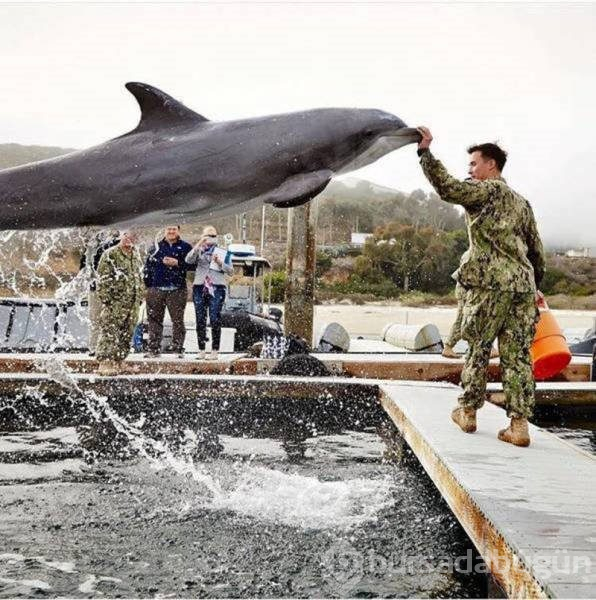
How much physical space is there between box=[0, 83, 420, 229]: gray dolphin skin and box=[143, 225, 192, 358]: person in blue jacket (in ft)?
20.9

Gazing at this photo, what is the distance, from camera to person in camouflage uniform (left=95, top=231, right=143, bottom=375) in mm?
9602

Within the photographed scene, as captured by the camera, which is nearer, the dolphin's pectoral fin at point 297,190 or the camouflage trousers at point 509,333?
the dolphin's pectoral fin at point 297,190

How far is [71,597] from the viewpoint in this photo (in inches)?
153

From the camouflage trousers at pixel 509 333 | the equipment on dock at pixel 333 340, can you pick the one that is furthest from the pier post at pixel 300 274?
the camouflage trousers at pixel 509 333

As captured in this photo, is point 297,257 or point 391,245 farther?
point 391,245

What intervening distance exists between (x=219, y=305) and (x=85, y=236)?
6.75 meters

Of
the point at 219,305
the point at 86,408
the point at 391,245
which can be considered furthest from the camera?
the point at 391,245

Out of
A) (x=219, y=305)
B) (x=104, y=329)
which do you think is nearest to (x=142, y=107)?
(x=104, y=329)

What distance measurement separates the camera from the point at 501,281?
17.6 ft

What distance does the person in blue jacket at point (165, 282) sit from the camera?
10742 mm

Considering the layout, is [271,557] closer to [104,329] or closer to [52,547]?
[52,547]

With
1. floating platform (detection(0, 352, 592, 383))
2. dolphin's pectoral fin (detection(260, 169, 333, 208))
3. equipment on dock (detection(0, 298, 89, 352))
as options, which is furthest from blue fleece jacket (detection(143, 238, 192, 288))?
dolphin's pectoral fin (detection(260, 169, 333, 208))

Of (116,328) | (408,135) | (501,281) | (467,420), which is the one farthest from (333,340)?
(408,135)

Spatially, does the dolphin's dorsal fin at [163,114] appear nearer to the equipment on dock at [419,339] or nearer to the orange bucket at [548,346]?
A: the orange bucket at [548,346]
